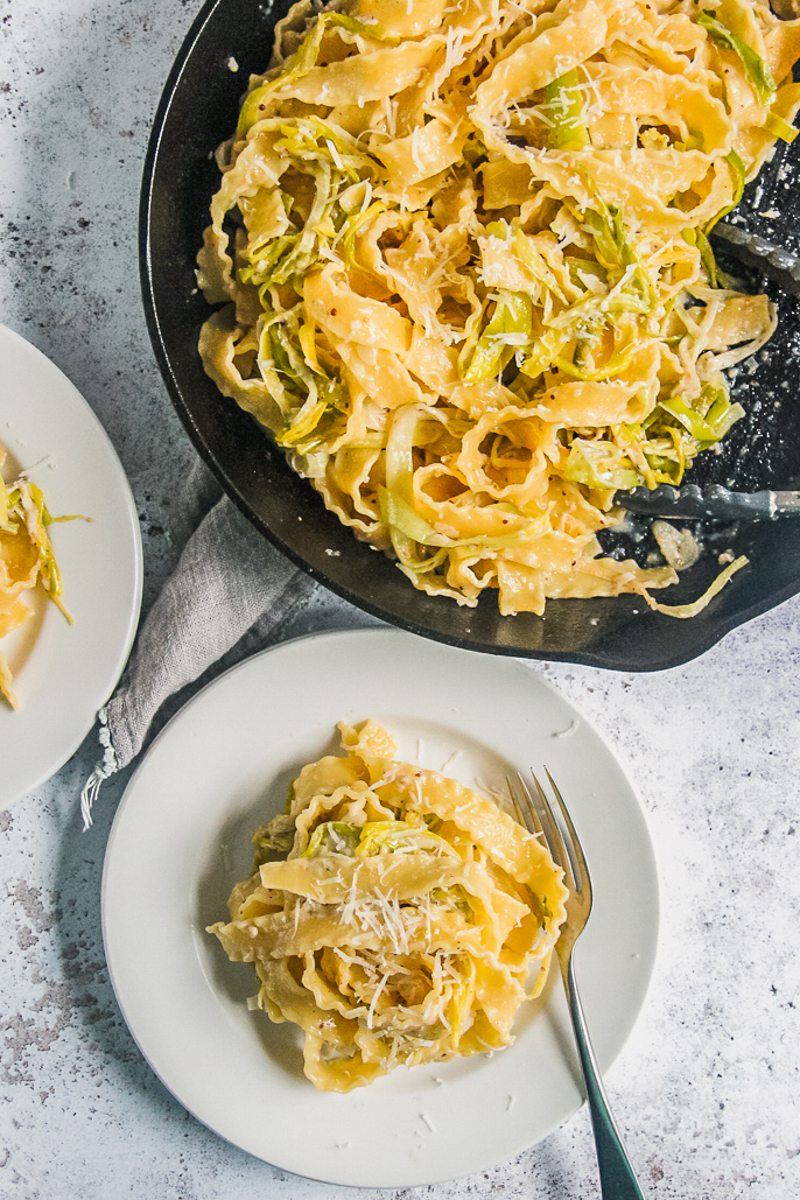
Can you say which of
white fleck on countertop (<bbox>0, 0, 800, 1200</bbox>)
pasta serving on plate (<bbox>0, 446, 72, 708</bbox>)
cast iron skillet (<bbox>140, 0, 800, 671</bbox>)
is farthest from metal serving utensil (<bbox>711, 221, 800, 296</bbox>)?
pasta serving on plate (<bbox>0, 446, 72, 708</bbox>)

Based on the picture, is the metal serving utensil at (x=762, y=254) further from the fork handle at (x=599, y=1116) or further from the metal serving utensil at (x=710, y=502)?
the fork handle at (x=599, y=1116)

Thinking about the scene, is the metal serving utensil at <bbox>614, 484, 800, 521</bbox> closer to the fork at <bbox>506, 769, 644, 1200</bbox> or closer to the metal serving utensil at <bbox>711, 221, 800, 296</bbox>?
the metal serving utensil at <bbox>711, 221, 800, 296</bbox>

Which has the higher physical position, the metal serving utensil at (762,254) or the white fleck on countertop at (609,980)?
the metal serving utensil at (762,254)

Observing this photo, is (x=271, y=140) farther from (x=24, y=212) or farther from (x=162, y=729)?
(x=162, y=729)

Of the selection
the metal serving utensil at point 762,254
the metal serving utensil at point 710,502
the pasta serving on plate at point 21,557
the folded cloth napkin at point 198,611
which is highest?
the pasta serving on plate at point 21,557

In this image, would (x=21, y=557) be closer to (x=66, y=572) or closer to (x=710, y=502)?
(x=66, y=572)

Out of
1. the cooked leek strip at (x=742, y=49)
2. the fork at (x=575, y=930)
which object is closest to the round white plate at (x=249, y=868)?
the fork at (x=575, y=930)
